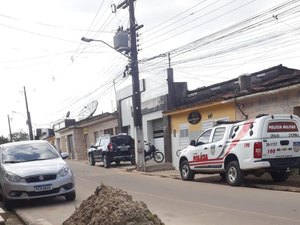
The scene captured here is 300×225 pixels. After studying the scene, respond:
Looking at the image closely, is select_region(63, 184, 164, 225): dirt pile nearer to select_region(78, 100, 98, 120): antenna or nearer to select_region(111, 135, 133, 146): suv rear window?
select_region(111, 135, 133, 146): suv rear window

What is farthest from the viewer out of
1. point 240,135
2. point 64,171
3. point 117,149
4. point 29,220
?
point 117,149

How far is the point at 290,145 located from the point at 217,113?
23.8 feet

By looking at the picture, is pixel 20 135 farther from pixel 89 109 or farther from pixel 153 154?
pixel 153 154

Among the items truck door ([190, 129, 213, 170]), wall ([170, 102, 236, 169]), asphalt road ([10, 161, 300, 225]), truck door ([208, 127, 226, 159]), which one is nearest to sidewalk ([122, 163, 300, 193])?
asphalt road ([10, 161, 300, 225])

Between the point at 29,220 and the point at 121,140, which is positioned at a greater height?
the point at 121,140

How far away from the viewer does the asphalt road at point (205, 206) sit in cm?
882

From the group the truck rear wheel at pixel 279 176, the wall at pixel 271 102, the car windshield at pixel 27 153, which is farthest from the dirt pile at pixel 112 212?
the wall at pixel 271 102

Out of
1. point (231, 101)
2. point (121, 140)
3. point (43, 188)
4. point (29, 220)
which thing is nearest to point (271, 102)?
point (231, 101)

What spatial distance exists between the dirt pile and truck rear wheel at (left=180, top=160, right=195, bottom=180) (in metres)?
10.6

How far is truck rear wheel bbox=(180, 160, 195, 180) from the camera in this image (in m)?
17.4

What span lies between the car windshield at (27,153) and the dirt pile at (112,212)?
5.62 m

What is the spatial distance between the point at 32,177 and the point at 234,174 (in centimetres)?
628

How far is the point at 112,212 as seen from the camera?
6172 millimetres

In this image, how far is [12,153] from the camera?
40.8 feet
